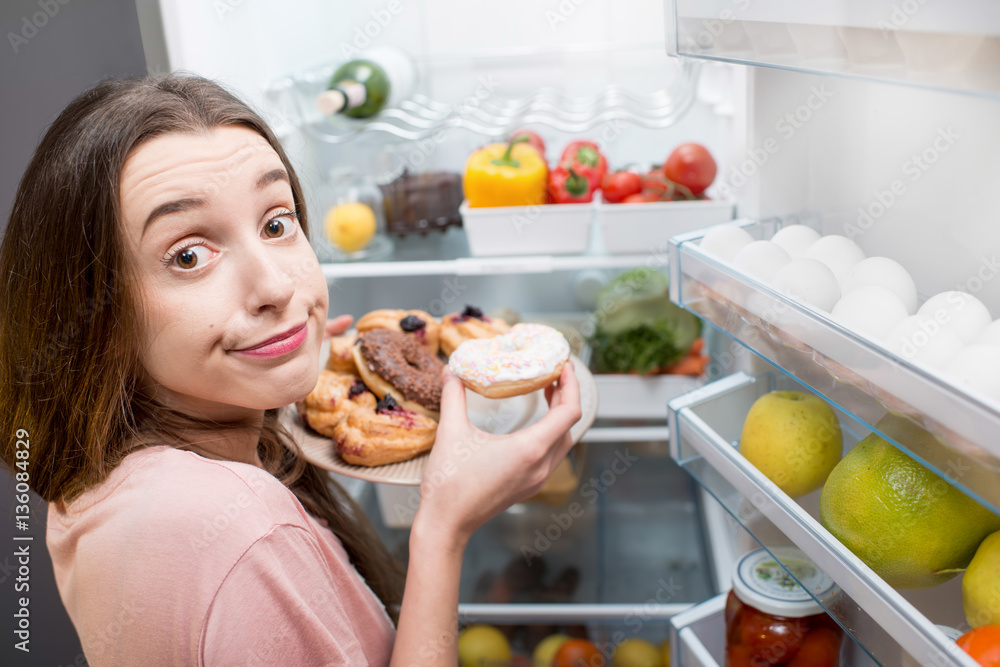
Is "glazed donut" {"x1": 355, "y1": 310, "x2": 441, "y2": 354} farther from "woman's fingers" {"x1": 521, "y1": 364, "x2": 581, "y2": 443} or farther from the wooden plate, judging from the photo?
"woman's fingers" {"x1": 521, "y1": 364, "x2": 581, "y2": 443}

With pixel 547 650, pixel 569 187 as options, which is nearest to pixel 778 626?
pixel 547 650

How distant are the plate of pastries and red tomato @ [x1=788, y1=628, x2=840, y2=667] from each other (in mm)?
366

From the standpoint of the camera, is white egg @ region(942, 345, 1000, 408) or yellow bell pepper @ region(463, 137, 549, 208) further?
yellow bell pepper @ region(463, 137, 549, 208)

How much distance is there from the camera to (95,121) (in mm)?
681

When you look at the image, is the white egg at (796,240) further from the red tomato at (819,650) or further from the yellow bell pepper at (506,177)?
the yellow bell pepper at (506,177)

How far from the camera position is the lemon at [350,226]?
1.68 meters

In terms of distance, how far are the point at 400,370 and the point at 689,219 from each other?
73 centimetres

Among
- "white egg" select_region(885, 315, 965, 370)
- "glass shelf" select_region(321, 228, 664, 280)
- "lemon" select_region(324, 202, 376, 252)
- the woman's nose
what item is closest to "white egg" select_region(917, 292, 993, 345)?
"white egg" select_region(885, 315, 965, 370)

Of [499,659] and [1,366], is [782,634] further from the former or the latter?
[1,366]

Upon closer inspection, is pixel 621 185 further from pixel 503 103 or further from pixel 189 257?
pixel 189 257

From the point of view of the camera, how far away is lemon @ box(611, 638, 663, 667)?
1524mm

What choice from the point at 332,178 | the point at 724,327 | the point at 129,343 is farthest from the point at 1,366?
the point at 332,178

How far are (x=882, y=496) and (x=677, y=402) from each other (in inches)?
13.9

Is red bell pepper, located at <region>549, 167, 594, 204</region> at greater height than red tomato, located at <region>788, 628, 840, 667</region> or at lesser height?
greater
